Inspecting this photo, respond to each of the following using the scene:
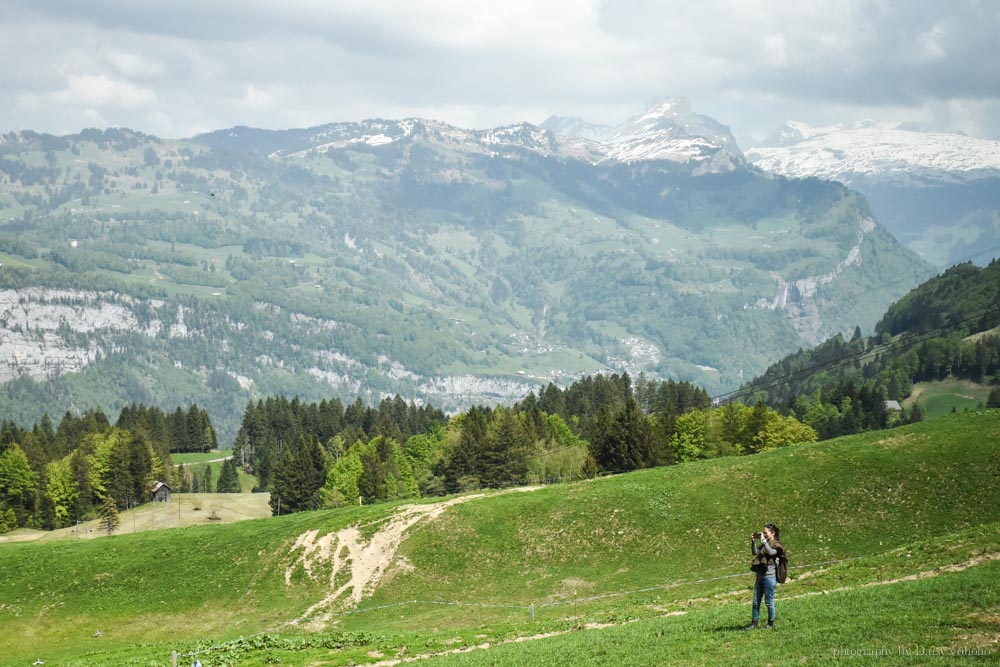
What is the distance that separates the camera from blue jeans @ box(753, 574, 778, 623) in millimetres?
34969

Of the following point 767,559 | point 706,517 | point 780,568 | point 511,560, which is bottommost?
point 511,560

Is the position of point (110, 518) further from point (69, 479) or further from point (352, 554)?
point (352, 554)

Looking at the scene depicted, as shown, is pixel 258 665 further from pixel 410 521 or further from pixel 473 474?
pixel 473 474

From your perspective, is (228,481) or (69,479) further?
(228,481)

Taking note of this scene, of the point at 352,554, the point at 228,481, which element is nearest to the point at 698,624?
the point at 352,554

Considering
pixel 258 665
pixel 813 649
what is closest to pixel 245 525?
pixel 258 665

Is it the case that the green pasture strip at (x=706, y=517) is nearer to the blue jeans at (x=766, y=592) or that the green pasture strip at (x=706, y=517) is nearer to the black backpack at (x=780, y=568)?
the blue jeans at (x=766, y=592)

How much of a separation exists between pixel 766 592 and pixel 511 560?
37.8 meters

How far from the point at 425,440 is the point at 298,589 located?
283 feet

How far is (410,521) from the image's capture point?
78.8m

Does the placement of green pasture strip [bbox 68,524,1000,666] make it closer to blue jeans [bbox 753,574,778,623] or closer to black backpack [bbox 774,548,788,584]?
blue jeans [bbox 753,574,778,623]

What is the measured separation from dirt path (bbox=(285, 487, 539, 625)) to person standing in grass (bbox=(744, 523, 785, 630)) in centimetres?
3664

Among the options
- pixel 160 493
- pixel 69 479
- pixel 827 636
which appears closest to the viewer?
pixel 827 636

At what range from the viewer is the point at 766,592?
35312 millimetres
